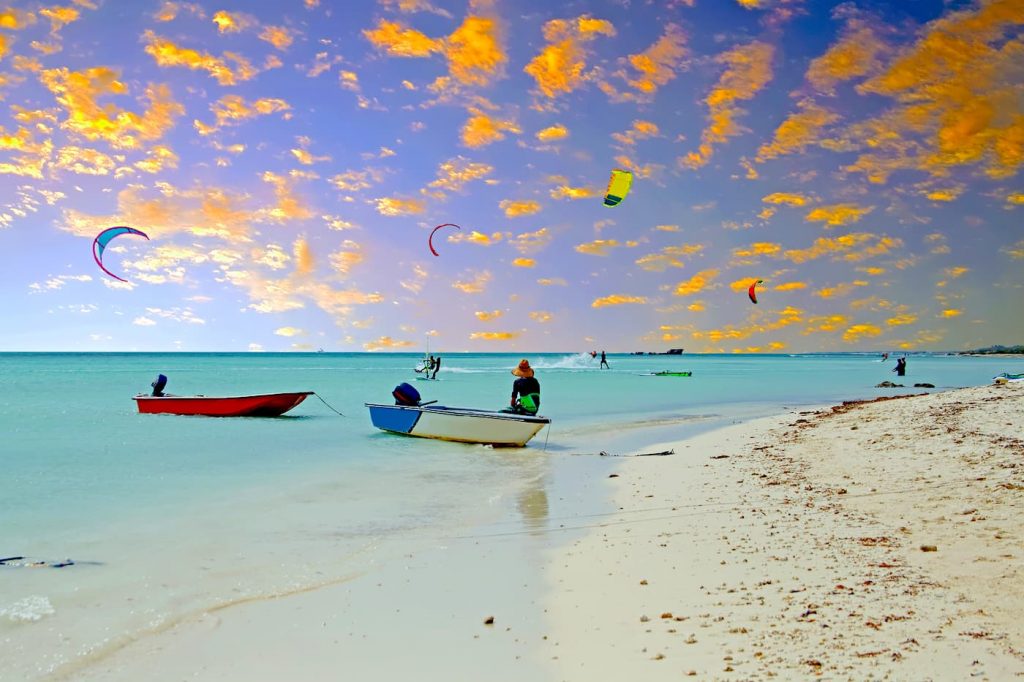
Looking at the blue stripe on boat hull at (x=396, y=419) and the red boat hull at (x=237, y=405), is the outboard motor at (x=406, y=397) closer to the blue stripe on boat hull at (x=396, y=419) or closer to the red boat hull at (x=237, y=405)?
the blue stripe on boat hull at (x=396, y=419)

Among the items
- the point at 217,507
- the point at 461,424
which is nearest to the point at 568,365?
the point at 461,424

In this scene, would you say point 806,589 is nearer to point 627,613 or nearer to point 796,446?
point 627,613

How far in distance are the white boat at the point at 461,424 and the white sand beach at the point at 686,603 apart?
554cm

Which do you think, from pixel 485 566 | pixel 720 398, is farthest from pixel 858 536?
pixel 720 398

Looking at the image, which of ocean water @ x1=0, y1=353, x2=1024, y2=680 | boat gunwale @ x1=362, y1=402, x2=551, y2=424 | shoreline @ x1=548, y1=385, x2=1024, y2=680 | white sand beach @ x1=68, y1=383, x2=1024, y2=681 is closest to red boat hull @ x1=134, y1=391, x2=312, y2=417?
ocean water @ x1=0, y1=353, x2=1024, y2=680

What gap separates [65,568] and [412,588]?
11.0 ft

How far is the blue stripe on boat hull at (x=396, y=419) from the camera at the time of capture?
1499 cm

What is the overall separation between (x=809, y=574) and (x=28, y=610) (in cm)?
570

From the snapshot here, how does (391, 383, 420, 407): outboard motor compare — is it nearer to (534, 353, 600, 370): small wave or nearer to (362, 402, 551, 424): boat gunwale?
(362, 402, 551, 424): boat gunwale

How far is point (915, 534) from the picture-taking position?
5.32 meters

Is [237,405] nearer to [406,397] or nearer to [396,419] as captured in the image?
[396,419]

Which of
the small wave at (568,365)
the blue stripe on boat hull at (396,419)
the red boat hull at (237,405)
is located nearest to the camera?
the blue stripe on boat hull at (396,419)

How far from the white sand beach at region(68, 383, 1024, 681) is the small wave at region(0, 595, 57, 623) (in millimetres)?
1107

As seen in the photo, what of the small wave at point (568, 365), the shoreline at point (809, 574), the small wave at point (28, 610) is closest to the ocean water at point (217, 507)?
the small wave at point (28, 610)
